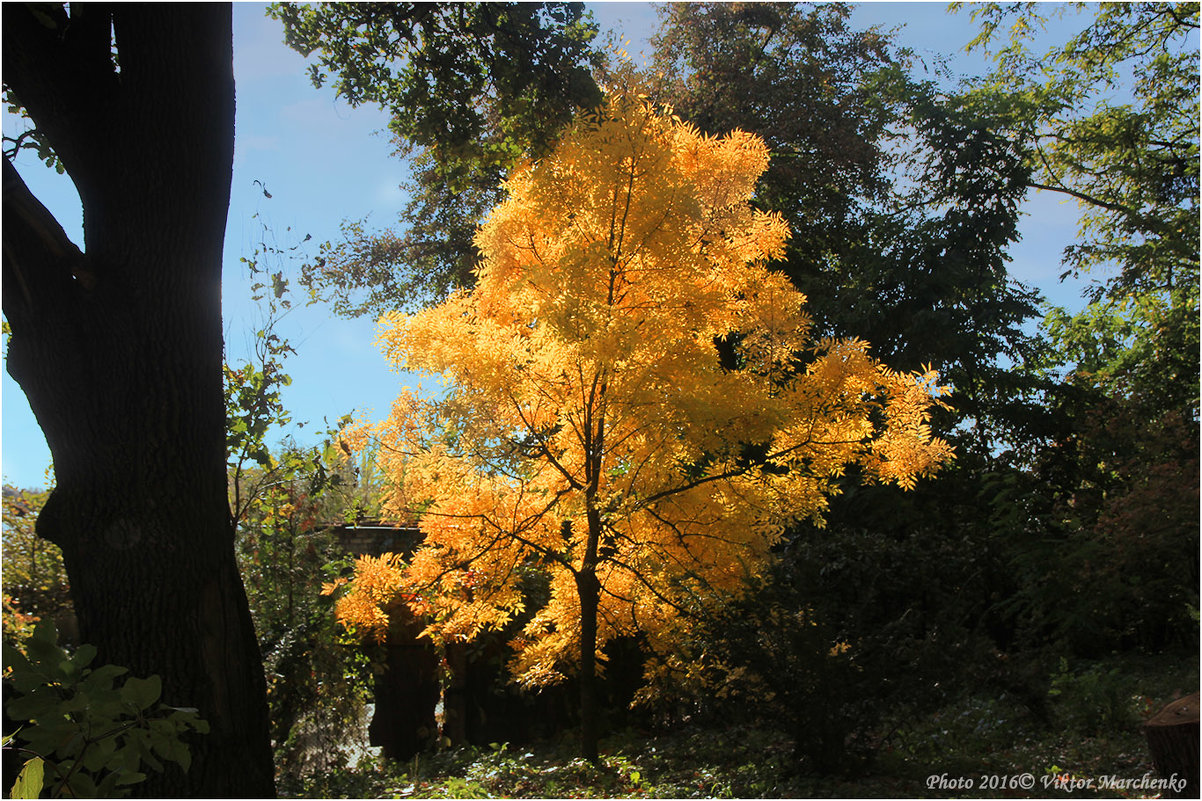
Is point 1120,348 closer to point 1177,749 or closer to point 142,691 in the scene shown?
point 1177,749

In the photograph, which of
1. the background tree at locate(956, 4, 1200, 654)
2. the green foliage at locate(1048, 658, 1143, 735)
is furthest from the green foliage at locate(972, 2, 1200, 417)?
the green foliage at locate(1048, 658, 1143, 735)

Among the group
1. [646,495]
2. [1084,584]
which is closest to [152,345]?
[646,495]

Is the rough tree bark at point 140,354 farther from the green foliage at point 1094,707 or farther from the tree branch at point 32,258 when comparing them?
the green foliage at point 1094,707

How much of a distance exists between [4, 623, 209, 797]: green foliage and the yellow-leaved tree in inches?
136

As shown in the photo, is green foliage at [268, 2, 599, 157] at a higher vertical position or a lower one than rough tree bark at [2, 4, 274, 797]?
higher

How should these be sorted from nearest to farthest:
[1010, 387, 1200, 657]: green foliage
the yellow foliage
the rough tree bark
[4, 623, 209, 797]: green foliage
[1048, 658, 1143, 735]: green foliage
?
[4, 623, 209, 797]: green foliage
the rough tree bark
the yellow foliage
[1048, 658, 1143, 735]: green foliage
[1010, 387, 1200, 657]: green foliage

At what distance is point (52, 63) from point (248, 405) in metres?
2.78

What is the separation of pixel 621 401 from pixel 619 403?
0.04 m

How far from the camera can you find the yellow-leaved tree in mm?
5176

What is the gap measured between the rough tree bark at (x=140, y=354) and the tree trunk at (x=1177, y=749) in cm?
424

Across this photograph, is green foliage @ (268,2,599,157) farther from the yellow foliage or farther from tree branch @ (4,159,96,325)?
tree branch @ (4,159,96,325)

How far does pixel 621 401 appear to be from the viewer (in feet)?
17.0

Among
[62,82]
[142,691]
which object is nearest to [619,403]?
[62,82]

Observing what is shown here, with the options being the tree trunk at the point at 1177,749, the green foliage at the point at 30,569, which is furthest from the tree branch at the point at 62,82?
the tree trunk at the point at 1177,749
